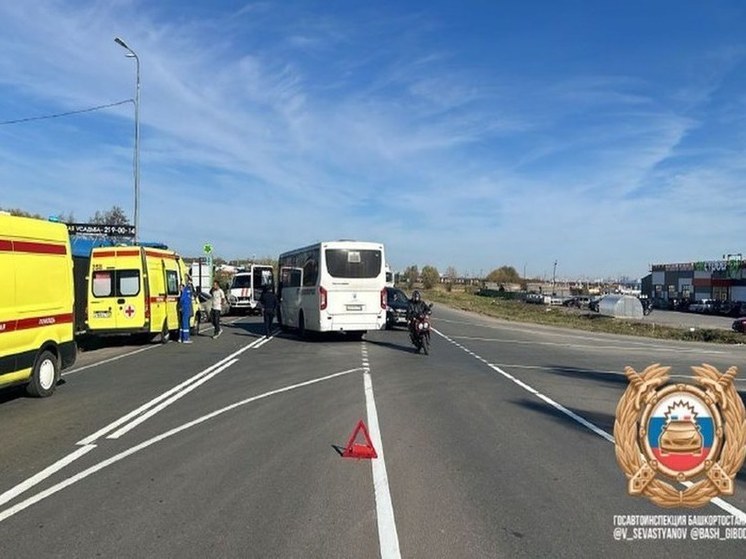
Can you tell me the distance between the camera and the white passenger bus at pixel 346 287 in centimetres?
2166

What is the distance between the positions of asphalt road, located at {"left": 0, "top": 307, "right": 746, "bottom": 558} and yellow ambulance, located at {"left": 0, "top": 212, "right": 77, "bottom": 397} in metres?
0.55

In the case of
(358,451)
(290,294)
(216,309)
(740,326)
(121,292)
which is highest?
(121,292)

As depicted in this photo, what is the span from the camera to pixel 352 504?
5.68m

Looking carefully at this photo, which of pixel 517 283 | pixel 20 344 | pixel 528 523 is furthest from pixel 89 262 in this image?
pixel 517 283

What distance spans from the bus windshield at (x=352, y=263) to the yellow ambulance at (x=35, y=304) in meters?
10.4

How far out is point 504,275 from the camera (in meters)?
174

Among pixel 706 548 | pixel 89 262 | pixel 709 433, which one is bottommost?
pixel 706 548

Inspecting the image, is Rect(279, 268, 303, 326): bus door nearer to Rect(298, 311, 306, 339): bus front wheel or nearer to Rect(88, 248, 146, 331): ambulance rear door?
Rect(298, 311, 306, 339): bus front wheel

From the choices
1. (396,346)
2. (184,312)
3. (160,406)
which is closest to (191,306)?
(184,312)

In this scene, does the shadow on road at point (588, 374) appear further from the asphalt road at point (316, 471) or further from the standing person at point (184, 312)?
the standing person at point (184, 312)

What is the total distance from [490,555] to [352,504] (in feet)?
4.71

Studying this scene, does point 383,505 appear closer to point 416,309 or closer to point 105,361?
point 105,361

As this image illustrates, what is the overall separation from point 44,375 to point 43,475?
5.12 meters

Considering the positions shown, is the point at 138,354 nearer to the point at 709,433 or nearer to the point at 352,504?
the point at 352,504
